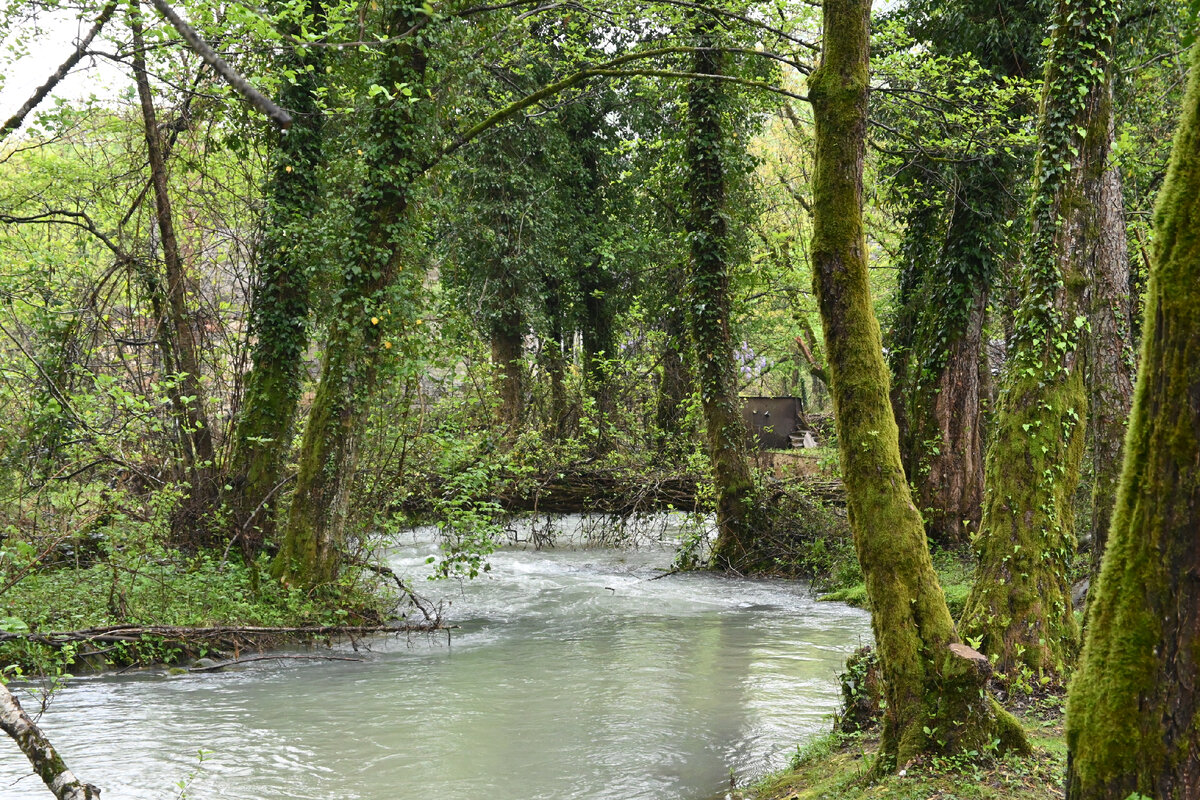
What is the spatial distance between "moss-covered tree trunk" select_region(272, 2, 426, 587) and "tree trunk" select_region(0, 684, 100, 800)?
315 inches

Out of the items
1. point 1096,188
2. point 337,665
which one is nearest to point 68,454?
point 337,665

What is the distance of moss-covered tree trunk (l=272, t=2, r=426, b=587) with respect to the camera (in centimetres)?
1129

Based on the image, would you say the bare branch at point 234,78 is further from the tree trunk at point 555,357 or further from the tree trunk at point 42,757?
the tree trunk at point 555,357

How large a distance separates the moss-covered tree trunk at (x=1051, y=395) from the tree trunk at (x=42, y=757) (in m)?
6.33

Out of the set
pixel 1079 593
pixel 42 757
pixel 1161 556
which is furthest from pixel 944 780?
pixel 1079 593

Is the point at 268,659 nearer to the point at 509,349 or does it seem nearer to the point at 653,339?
the point at 509,349

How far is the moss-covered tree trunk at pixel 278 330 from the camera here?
13000mm

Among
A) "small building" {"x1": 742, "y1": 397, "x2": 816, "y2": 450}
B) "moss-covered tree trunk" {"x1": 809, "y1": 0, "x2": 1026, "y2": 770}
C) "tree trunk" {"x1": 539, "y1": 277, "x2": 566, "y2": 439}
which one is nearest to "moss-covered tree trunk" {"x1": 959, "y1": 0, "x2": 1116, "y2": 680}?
"moss-covered tree trunk" {"x1": 809, "y1": 0, "x2": 1026, "y2": 770}

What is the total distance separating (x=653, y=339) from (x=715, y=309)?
7.35 meters

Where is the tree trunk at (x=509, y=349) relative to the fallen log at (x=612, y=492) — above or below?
above

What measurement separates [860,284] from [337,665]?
7.85m

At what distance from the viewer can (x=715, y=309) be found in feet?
50.6

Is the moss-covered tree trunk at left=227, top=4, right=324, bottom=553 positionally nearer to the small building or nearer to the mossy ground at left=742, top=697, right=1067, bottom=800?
the mossy ground at left=742, top=697, right=1067, bottom=800

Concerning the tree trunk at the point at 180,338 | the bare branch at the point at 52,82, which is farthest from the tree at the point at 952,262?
the bare branch at the point at 52,82
